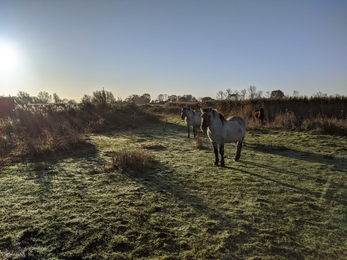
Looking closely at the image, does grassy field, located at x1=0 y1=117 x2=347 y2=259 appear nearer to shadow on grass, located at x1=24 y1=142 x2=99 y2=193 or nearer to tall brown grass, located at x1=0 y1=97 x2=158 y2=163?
shadow on grass, located at x1=24 y1=142 x2=99 y2=193

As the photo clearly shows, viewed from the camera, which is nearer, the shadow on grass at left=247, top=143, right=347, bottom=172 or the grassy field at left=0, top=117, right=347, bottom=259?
the grassy field at left=0, top=117, right=347, bottom=259

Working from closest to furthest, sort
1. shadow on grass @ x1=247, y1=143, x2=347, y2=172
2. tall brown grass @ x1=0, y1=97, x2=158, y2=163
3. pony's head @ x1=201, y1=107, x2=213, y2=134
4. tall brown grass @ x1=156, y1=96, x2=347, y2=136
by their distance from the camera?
pony's head @ x1=201, y1=107, x2=213, y2=134 < shadow on grass @ x1=247, y1=143, x2=347, y2=172 < tall brown grass @ x1=0, y1=97, x2=158, y2=163 < tall brown grass @ x1=156, y1=96, x2=347, y2=136

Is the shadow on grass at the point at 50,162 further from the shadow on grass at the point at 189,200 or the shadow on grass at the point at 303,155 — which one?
the shadow on grass at the point at 303,155

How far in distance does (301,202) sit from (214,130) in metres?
2.87

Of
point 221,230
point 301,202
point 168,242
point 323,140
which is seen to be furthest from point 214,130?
point 323,140

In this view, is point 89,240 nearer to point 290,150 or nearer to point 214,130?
point 214,130

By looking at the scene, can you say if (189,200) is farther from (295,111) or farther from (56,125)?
(295,111)

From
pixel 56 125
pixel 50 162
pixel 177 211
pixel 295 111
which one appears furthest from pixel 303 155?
pixel 56 125

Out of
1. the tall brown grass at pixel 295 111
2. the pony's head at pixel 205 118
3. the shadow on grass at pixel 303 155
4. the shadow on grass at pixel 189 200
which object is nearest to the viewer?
the shadow on grass at pixel 189 200

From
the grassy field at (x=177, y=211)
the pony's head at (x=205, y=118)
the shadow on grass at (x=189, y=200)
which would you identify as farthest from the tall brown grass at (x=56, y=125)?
the pony's head at (x=205, y=118)

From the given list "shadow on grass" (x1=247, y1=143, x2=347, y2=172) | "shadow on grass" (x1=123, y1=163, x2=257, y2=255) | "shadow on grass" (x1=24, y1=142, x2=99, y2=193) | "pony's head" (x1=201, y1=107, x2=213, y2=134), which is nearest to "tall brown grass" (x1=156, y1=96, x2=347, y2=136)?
"shadow on grass" (x1=247, y1=143, x2=347, y2=172)

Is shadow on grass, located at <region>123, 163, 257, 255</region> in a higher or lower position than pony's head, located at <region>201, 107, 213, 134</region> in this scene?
lower

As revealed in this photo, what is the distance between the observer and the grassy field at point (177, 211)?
2732 millimetres

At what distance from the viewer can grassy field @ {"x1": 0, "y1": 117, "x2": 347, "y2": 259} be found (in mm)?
2732
